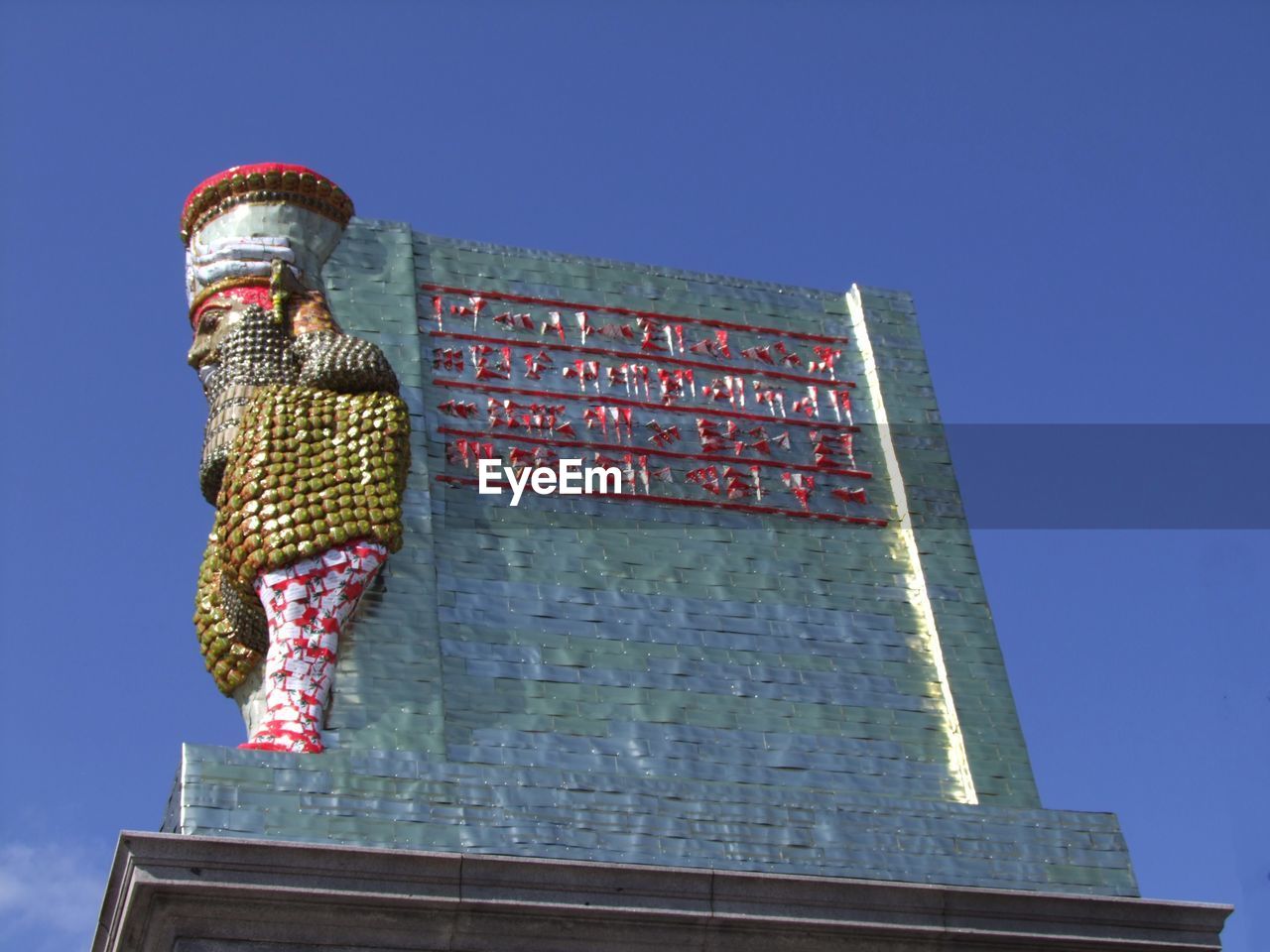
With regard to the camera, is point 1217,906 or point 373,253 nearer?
point 1217,906

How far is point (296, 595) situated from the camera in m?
13.0

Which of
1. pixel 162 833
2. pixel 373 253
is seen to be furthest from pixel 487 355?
pixel 162 833

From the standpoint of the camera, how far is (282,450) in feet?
44.2

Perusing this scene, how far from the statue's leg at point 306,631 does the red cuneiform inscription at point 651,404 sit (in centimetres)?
150

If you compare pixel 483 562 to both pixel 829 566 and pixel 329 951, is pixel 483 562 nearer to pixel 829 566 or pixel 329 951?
pixel 829 566

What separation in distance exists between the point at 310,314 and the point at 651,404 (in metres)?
2.71

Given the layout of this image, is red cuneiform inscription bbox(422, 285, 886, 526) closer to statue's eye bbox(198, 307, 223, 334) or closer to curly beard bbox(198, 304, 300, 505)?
curly beard bbox(198, 304, 300, 505)

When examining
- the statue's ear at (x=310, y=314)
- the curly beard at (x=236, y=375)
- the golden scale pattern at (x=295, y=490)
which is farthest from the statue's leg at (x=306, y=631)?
the statue's ear at (x=310, y=314)

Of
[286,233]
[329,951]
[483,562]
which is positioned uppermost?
[286,233]

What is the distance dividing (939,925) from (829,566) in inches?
135

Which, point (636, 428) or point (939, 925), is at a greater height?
point (636, 428)
